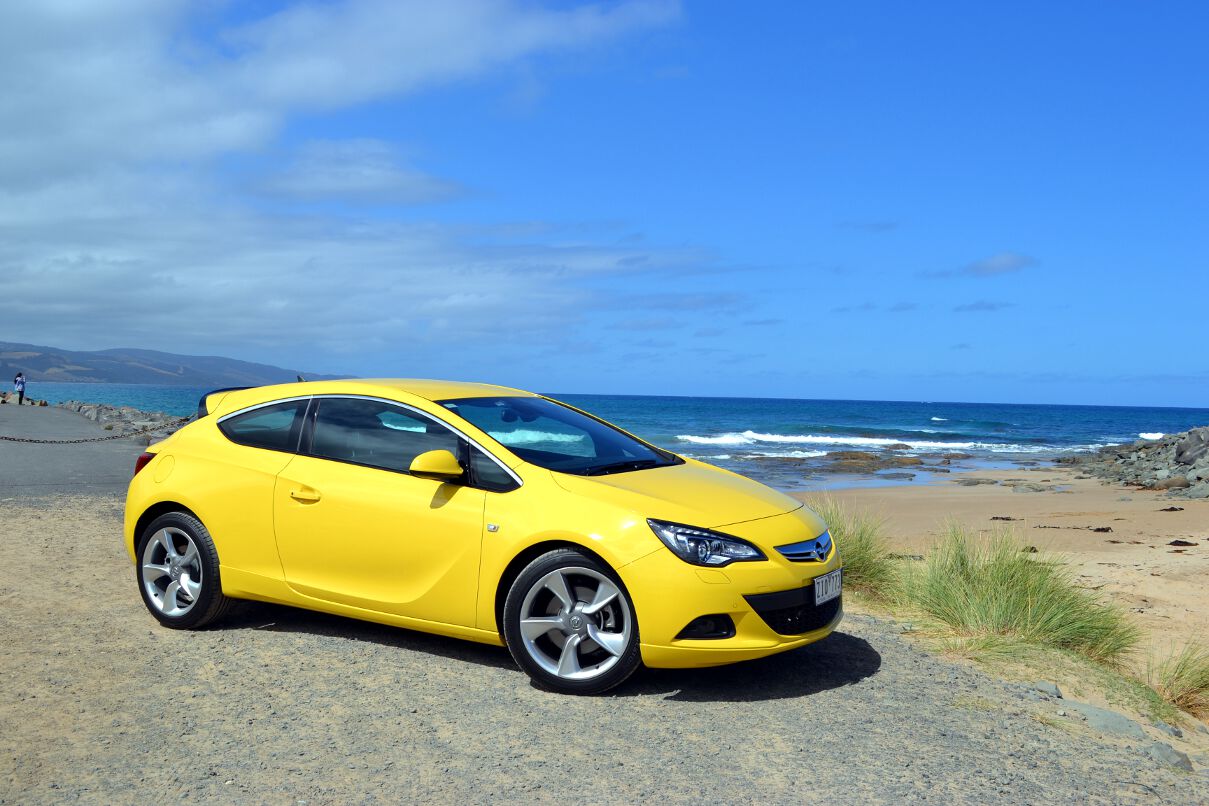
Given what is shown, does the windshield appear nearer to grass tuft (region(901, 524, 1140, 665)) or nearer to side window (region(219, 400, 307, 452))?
side window (region(219, 400, 307, 452))

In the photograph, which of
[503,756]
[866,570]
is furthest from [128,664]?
[866,570]

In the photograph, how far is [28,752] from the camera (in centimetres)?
432

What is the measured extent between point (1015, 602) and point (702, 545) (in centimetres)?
314

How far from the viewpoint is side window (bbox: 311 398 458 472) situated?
229 inches

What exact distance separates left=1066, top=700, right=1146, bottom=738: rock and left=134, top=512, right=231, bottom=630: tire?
190 inches

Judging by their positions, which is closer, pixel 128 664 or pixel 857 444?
pixel 128 664

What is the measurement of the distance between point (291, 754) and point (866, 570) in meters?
5.56

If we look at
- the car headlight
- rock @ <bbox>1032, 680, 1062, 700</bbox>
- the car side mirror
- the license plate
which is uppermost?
the car side mirror

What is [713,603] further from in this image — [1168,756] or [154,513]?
[154,513]

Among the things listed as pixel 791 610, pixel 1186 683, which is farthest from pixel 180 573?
pixel 1186 683

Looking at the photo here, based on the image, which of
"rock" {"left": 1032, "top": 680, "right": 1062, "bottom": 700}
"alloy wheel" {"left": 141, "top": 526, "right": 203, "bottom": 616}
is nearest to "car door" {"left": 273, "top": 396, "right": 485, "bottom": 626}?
"alloy wheel" {"left": 141, "top": 526, "right": 203, "bottom": 616}

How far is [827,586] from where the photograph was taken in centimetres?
550

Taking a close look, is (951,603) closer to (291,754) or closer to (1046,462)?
(291,754)

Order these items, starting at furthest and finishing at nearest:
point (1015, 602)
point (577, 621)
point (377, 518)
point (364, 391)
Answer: point (1015, 602) → point (364, 391) → point (377, 518) → point (577, 621)
